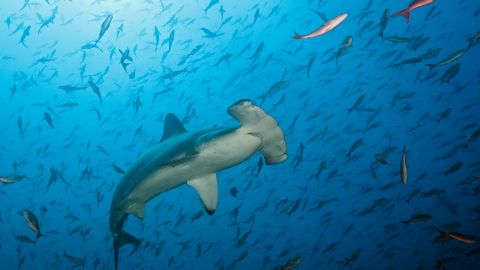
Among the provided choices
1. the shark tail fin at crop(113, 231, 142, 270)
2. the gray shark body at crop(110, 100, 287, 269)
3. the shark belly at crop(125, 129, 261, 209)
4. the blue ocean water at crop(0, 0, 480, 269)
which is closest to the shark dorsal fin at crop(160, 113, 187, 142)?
the gray shark body at crop(110, 100, 287, 269)

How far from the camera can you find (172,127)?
514 cm

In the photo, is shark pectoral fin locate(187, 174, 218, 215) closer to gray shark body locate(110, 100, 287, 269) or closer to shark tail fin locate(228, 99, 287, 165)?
gray shark body locate(110, 100, 287, 269)

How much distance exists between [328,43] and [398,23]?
6393 millimetres

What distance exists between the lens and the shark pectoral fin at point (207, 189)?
14.0 ft

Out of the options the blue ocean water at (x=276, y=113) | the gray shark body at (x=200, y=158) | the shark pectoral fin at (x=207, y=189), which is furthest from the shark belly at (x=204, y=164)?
the blue ocean water at (x=276, y=113)

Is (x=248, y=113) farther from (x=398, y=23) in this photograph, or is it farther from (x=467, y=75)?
(x=467, y=75)

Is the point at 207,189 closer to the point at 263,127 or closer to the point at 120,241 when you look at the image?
the point at 263,127

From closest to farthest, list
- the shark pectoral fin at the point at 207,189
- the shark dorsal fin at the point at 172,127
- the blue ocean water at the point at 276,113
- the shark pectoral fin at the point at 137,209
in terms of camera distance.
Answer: the shark pectoral fin at the point at 207,189 → the shark pectoral fin at the point at 137,209 → the shark dorsal fin at the point at 172,127 → the blue ocean water at the point at 276,113

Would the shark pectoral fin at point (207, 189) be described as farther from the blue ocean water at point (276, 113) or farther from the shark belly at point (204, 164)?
the blue ocean water at point (276, 113)

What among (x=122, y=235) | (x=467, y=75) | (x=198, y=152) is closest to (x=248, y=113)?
(x=198, y=152)

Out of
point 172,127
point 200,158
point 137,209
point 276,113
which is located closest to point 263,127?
point 200,158

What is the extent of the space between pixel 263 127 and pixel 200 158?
898 mm

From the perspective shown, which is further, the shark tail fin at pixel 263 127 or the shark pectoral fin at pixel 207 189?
the shark pectoral fin at pixel 207 189

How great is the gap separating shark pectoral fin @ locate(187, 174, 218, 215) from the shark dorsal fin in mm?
1056
